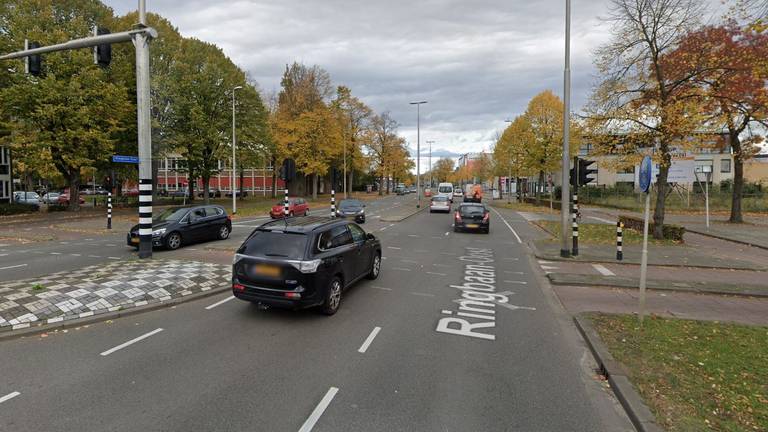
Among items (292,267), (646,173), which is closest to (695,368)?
(646,173)

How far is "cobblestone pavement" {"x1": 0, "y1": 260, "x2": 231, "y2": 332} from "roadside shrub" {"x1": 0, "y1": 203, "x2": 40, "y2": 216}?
25038 millimetres

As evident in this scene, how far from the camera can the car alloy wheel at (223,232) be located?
17.0 m

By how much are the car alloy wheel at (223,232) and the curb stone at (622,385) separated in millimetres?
14394

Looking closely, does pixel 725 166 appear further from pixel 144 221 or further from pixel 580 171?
pixel 144 221

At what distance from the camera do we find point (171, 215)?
1505 centimetres

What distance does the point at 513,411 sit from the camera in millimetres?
4098

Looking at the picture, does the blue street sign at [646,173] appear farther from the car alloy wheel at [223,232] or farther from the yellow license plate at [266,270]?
the car alloy wheel at [223,232]

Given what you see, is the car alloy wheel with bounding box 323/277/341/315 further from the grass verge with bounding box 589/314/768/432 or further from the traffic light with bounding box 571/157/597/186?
the traffic light with bounding box 571/157/597/186

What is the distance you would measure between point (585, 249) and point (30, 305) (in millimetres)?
15577

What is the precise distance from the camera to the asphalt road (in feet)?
12.8

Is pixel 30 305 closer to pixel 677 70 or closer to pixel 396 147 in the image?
pixel 677 70

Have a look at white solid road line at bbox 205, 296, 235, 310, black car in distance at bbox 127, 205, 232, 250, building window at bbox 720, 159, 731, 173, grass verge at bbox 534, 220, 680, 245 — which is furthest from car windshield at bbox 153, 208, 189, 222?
building window at bbox 720, 159, 731, 173

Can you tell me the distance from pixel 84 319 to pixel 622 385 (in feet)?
24.6

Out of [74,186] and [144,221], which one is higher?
[74,186]
